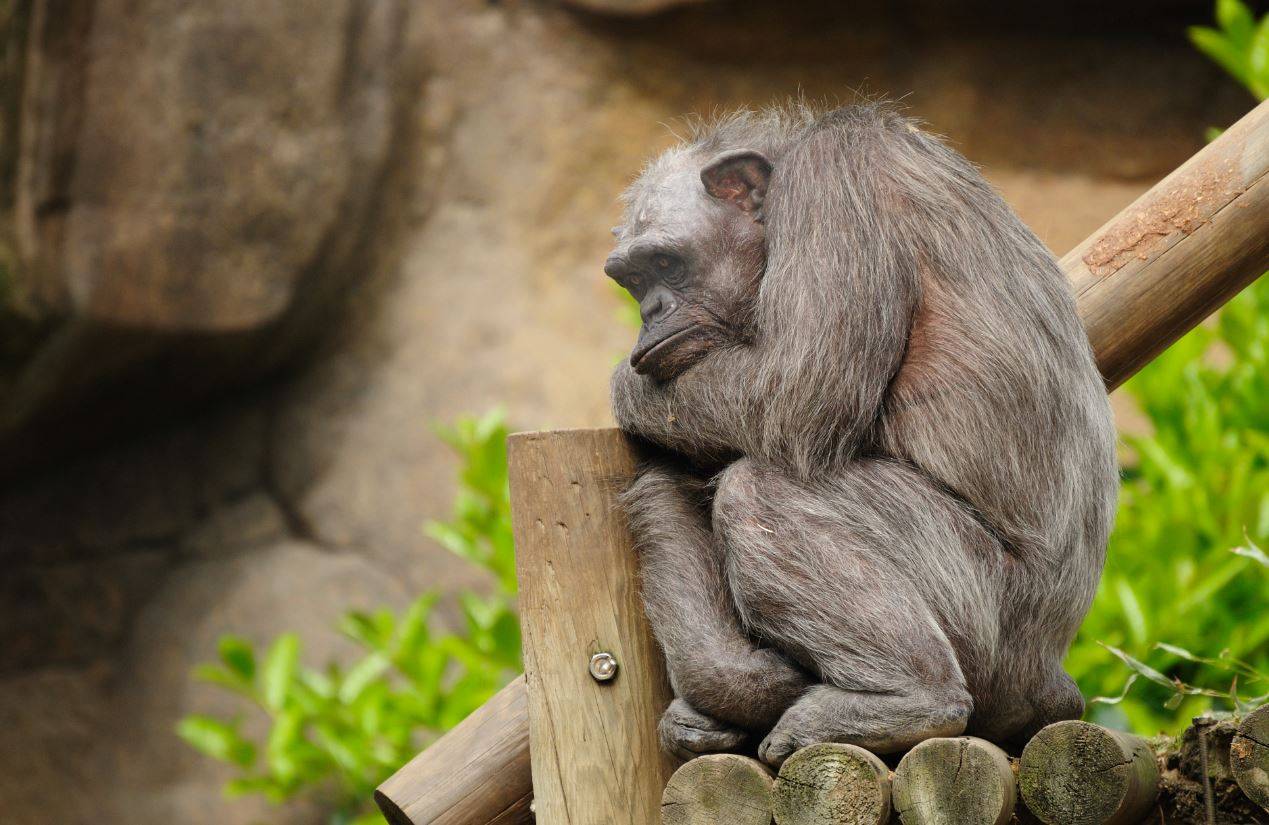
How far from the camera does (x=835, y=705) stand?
247 centimetres

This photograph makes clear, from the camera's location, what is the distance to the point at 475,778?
3076 millimetres

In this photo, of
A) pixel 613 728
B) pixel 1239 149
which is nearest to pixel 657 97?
pixel 1239 149

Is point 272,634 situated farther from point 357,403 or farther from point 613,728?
point 613,728

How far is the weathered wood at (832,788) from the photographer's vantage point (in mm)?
2240

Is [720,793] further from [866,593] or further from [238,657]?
[238,657]

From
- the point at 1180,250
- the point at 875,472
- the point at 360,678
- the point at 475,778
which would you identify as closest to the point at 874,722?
the point at 875,472

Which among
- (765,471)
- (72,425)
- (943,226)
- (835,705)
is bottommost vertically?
(72,425)

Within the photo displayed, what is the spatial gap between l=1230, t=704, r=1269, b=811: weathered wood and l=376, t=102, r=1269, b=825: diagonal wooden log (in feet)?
3.93

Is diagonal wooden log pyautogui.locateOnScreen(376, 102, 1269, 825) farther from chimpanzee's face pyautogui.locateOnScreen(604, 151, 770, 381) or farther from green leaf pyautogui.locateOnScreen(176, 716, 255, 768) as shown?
green leaf pyautogui.locateOnScreen(176, 716, 255, 768)

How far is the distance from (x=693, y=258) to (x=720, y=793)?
1.14 m

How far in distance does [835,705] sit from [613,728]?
0.51 meters

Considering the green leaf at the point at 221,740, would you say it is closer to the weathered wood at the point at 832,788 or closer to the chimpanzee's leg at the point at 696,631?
the chimpanzee's leg at the point at 696,631

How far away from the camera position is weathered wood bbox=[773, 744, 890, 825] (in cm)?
224

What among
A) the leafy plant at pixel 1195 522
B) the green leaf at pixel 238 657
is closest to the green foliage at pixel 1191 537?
the leafy plant at pixel 1195 522
